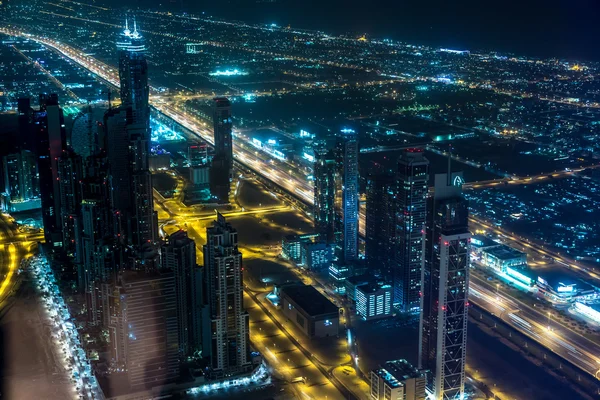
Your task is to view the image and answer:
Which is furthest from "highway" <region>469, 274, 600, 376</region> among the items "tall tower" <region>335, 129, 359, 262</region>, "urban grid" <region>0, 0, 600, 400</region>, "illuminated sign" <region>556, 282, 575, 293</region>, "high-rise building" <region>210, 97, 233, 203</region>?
"high-rise building" <region>210, 97, 233, 203</region>

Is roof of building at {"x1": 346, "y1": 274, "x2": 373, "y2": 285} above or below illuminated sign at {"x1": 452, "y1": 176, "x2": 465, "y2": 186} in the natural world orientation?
below

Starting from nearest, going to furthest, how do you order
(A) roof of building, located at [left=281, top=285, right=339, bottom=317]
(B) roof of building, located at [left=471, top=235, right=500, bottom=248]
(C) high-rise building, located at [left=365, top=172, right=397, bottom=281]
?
(A) roof of building, located at [left=281, top=285, right=339, bottom=317] < (C) high-rise building, located at [left=365, top=172, right=397, bottom=281] < (B) roof of building, located at [left=471, top=235, right=500, bottom=248]

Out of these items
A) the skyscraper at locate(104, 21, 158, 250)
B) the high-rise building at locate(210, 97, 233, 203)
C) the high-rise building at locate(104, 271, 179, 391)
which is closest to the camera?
the high-rise building at locate(104, 271, 179, 391)

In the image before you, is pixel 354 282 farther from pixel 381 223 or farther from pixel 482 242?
pixel 482 242

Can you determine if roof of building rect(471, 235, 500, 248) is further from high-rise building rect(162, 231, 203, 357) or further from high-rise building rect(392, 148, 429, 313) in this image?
high-rise building rect(162, 231, 203, 357)

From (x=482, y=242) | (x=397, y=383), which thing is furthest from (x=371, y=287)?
(x=482, y=242)

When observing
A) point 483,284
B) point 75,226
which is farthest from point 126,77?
point 483,284
